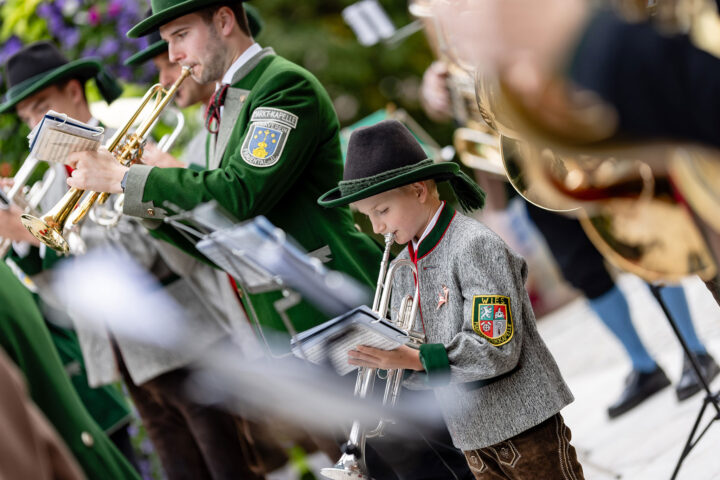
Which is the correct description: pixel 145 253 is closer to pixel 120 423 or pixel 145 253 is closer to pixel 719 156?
pixel 120 423

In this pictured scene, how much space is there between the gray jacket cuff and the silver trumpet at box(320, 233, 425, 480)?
2.30 ft

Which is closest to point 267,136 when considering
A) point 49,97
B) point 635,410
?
point 49,97

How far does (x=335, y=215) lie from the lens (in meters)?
3.04

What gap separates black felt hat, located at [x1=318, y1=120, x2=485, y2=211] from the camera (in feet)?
8.17

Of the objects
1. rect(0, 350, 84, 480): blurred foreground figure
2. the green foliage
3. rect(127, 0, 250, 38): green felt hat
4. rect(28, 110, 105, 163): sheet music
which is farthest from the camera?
the green foliage

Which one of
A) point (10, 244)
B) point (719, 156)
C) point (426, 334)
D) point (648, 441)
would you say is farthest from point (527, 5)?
point (10, 244)

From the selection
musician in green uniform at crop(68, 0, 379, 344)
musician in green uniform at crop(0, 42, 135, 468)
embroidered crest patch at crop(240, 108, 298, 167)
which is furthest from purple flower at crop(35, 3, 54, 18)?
embroidered crest patch at crop(240, 108, 298, 167)

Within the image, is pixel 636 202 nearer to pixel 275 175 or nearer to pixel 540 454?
pixel 540 454

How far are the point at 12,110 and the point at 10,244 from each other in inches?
23.7

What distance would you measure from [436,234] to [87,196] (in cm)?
131

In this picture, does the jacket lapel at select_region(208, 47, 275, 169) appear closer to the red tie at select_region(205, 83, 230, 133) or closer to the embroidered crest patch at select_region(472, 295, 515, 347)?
the red tie at select_region(205, 83, 230, 133)

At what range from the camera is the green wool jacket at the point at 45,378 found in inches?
68.7

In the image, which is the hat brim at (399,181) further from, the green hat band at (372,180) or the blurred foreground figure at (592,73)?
the blurred foreground figure at (592,73)

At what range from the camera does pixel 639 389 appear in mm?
4160
